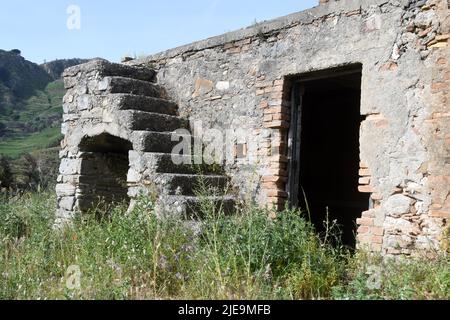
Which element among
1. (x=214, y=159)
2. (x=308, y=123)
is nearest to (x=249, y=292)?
(x=214, y=159)

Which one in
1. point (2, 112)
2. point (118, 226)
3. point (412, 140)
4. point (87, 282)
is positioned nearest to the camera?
point (87, 282)

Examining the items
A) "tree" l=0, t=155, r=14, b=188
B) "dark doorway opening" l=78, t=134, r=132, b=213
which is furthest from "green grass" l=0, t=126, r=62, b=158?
"dark doorway opening" l=78, t=134, r=132, b=213

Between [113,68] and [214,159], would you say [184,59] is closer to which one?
[113,68]

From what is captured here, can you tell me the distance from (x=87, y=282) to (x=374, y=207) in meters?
2.87

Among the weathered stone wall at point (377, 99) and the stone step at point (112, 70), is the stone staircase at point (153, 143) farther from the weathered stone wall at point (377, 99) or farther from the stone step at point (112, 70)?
the weathered stone wall at point (377, 99)

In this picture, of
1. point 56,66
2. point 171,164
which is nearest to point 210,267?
point 171,164

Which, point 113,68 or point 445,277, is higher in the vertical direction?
point 113,68

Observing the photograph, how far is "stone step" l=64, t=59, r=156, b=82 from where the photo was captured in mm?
6742

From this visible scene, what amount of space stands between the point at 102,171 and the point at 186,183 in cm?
224

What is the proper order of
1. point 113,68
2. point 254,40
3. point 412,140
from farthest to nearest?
1. point 113,68
2. point 254,40
3. point 412,140

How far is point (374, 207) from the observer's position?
15.3ft

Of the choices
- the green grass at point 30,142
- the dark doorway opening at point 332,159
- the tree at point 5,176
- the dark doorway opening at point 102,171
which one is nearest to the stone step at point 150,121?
the dark doorway opening at point 102,171

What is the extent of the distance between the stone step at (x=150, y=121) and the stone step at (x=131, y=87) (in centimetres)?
60

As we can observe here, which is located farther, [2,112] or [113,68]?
[2,112]
